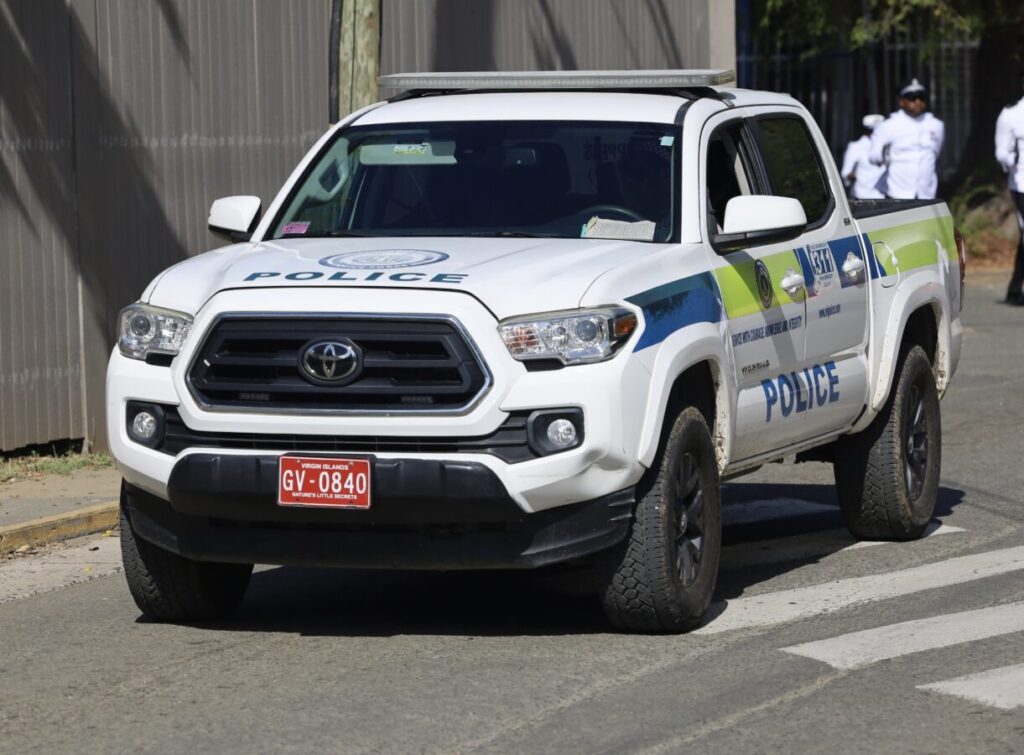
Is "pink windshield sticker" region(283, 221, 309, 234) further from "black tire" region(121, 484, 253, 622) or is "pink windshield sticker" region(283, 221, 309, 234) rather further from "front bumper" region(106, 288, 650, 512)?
"black tire" region(121, 484, 253, 622)

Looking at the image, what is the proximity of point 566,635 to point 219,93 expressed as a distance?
639 cm

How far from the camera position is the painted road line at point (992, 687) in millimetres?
6219

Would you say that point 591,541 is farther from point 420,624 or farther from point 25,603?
point 25,603

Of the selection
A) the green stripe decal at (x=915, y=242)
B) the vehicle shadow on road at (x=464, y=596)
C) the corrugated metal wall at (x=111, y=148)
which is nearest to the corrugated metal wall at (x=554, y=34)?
the corrugated metal wall at (x=111, y=148)

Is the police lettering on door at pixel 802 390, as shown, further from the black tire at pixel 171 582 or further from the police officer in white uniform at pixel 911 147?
the police officer in white uniform at pixel 911 147

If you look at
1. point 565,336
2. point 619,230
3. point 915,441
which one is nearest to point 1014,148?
point 915,441

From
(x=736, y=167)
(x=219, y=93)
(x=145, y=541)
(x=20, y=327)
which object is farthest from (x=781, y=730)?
(x=219, y=93)

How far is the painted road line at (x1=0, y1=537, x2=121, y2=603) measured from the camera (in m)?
8.62

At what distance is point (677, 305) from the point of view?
717 centimetres

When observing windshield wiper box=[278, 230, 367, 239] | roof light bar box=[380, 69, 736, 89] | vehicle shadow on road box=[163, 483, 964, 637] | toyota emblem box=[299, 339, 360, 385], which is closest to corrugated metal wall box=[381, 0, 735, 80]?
roof light bar box=[380, 69, 736, 89]

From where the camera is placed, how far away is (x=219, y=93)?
41.7ft

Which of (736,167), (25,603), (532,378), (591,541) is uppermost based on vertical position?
(736,167)

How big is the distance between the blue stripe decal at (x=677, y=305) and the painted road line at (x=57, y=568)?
3041 millimetres

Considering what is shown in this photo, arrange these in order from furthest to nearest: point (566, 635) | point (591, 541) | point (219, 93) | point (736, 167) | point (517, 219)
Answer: point (219, 93), point (736, 167), point (517, 219), point (566, 635), point (591, 541)
